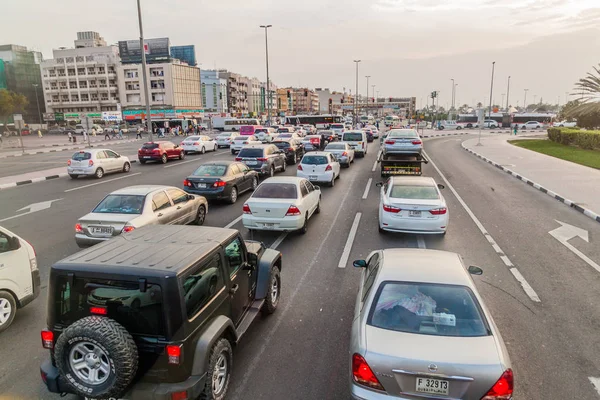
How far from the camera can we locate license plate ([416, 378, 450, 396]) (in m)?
3.58

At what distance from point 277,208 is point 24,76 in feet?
413

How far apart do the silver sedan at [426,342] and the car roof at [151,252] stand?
192 cm

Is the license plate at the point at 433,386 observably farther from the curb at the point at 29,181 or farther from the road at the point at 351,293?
the curb at the point at 29,181

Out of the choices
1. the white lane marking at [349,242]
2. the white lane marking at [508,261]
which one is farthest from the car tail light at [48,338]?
the white lane marking at [508,261]

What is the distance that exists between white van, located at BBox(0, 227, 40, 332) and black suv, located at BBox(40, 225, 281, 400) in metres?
2.58

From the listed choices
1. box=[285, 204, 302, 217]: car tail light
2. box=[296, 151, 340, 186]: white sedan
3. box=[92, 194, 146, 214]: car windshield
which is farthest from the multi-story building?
box=[285, 204, 302, 217]: car tail light

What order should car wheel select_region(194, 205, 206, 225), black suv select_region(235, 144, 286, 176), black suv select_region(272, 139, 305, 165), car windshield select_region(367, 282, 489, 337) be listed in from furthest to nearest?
black suv select_region(272, 139, 305, 165) < black suv select_region(235, 144, 286, 176) < car wheel select_region(194, 205, 206, 225) < car windshield select_region(367, 282, 489, 337)

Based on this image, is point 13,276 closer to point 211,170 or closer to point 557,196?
point 211,170

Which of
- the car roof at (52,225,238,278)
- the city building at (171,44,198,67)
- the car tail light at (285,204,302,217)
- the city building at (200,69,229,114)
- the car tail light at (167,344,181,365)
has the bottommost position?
the car tail light at (285,204,302,217)

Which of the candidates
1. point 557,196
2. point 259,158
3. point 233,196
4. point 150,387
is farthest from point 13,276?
point 557,196

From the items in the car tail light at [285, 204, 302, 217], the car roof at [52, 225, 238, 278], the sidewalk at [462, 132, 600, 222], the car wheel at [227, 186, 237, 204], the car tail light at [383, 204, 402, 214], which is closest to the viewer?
the car roof at [52, 225, 238, 278]

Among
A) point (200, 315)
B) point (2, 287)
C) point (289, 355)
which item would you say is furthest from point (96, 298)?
point (2, 287)

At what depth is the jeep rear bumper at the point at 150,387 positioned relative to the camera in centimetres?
361

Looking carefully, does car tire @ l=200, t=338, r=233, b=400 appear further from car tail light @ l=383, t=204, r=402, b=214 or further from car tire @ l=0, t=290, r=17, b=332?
car tail light @ l=383, t=204, r=402, b=214
